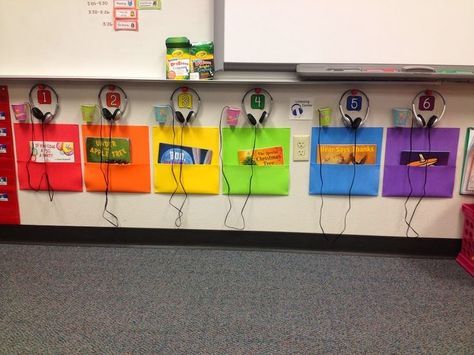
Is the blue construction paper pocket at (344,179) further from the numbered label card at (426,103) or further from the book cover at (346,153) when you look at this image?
the numbered label card at (426,103)

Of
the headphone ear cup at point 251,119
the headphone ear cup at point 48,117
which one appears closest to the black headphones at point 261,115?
the headphone ear cup at point 251,119

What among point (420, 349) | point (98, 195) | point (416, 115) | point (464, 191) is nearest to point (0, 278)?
point (98, 195)

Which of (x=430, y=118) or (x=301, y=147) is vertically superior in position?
(x=430, y=118)

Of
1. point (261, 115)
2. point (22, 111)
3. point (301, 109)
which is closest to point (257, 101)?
point (261, 115)

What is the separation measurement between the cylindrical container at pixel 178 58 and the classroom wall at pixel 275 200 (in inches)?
4.9

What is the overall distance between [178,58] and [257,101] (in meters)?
0.47

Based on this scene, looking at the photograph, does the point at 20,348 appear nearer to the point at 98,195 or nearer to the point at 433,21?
the point at 98,195

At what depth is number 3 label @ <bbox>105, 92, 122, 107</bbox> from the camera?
89.5 inches

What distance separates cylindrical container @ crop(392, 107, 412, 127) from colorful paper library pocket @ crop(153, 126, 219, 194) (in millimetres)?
961

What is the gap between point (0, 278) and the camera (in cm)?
207

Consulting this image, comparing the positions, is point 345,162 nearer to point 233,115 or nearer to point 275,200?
point 275,200

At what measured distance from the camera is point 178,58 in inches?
82.8

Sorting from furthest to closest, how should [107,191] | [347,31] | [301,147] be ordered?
[107,191] → [301,147] → [347,31]

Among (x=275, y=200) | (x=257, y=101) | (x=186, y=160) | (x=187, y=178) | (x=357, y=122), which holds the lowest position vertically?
(x=275, y=200)
